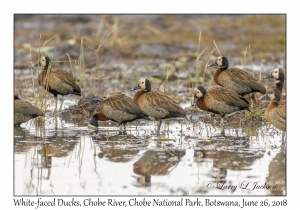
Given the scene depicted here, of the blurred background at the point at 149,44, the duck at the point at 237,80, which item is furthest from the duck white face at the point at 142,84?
the blurred background at the point at 149,44

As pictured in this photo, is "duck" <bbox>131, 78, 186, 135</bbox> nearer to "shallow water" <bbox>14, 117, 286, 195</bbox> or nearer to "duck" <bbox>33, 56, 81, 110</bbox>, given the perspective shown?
"shallow water" <bbox>14, 117, 286, 195</bbox>

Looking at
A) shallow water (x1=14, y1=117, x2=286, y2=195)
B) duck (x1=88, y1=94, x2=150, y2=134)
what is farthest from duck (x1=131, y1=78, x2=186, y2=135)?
shallow water (x1=14, y1=117, x2=286, y2=195)

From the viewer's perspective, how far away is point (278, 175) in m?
7.71

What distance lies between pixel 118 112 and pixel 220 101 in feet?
5.85

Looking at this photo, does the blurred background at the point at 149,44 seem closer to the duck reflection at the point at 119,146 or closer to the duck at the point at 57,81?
the duck at the point at 57,81

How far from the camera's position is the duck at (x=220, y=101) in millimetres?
10594

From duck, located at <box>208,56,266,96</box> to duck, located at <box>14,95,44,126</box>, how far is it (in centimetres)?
347

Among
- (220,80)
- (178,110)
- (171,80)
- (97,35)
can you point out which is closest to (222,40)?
(97,35)

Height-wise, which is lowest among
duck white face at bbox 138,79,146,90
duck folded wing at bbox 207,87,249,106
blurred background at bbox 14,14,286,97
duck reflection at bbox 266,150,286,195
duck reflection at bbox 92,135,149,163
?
duck reflection at bbox 266,150,286,195

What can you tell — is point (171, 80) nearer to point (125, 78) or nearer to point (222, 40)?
point (125, 78)

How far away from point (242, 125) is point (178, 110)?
1331 millimetres

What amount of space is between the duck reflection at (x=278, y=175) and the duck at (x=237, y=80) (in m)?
2.76

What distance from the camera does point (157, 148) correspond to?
905cm

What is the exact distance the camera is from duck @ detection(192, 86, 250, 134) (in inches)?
417
